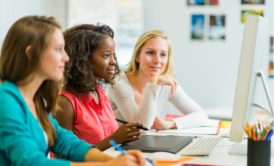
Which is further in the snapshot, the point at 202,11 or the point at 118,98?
the point at 202,11

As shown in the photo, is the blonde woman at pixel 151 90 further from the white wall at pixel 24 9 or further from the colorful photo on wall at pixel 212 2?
the colorful photo on wall at pixel 212 2

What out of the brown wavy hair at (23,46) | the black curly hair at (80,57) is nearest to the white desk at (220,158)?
the black curly hair at (80,57)

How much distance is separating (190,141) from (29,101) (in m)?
0.78

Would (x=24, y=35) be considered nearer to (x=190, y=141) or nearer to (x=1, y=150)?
(x=1, y=150)

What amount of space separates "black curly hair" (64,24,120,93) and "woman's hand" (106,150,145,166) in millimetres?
667

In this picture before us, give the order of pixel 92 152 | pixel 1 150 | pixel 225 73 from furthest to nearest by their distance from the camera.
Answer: pixel 225 73
pixel 92 152
pixel 1 150

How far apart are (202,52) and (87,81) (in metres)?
2.08

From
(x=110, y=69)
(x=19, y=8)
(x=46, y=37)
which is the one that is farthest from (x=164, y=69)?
(x=46, y=37)

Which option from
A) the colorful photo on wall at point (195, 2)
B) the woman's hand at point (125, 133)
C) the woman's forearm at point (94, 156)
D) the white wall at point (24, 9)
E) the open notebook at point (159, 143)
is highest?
the colorful photo on wall at point (195, 2)

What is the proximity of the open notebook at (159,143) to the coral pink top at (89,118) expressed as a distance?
139mm

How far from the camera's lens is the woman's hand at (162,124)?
2238 mm

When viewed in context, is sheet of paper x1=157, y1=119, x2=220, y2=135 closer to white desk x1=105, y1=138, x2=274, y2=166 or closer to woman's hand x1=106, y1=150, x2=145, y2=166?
white desk x1=105, y1=138, x2=274, y2=166

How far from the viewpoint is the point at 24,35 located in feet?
4.10

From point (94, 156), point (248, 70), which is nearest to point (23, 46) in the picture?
point (94, 156)
